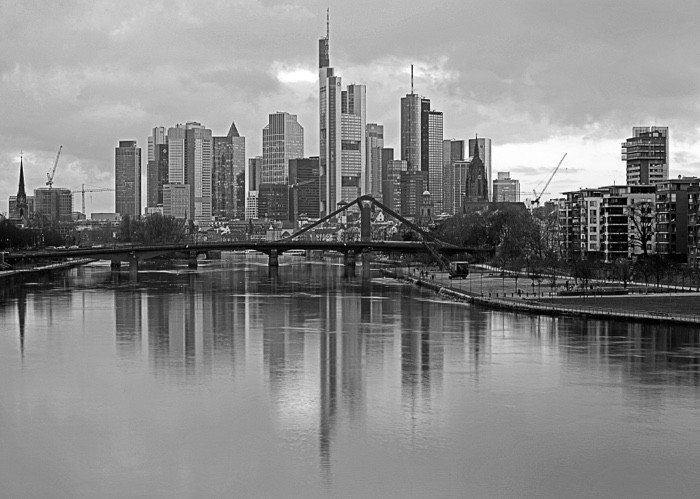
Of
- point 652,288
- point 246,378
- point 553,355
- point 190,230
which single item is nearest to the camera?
point 246,378

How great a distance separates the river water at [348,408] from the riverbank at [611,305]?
3.77ft

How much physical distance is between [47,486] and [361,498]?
4.11 meters

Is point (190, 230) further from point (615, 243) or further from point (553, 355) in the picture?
point (553, 355)

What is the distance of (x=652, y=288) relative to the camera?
125ft

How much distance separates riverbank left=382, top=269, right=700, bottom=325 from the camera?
94.9 ft

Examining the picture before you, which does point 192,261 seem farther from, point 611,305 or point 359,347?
point 359,347

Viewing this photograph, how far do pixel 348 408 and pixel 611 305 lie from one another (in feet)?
57.3

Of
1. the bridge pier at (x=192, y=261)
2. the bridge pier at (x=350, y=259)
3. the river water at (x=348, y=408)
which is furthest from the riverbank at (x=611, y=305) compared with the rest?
the bridge pier at (x=192, y=261)

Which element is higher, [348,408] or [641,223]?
[641,223]

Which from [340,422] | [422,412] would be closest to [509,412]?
[422,412]

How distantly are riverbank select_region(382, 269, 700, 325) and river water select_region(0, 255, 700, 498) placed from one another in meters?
1.15

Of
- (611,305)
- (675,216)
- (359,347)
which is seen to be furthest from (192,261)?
(359,347)

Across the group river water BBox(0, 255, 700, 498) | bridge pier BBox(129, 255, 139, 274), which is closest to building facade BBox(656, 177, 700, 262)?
river water BBox(0, 255, 700, 498)

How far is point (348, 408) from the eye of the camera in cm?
1723
